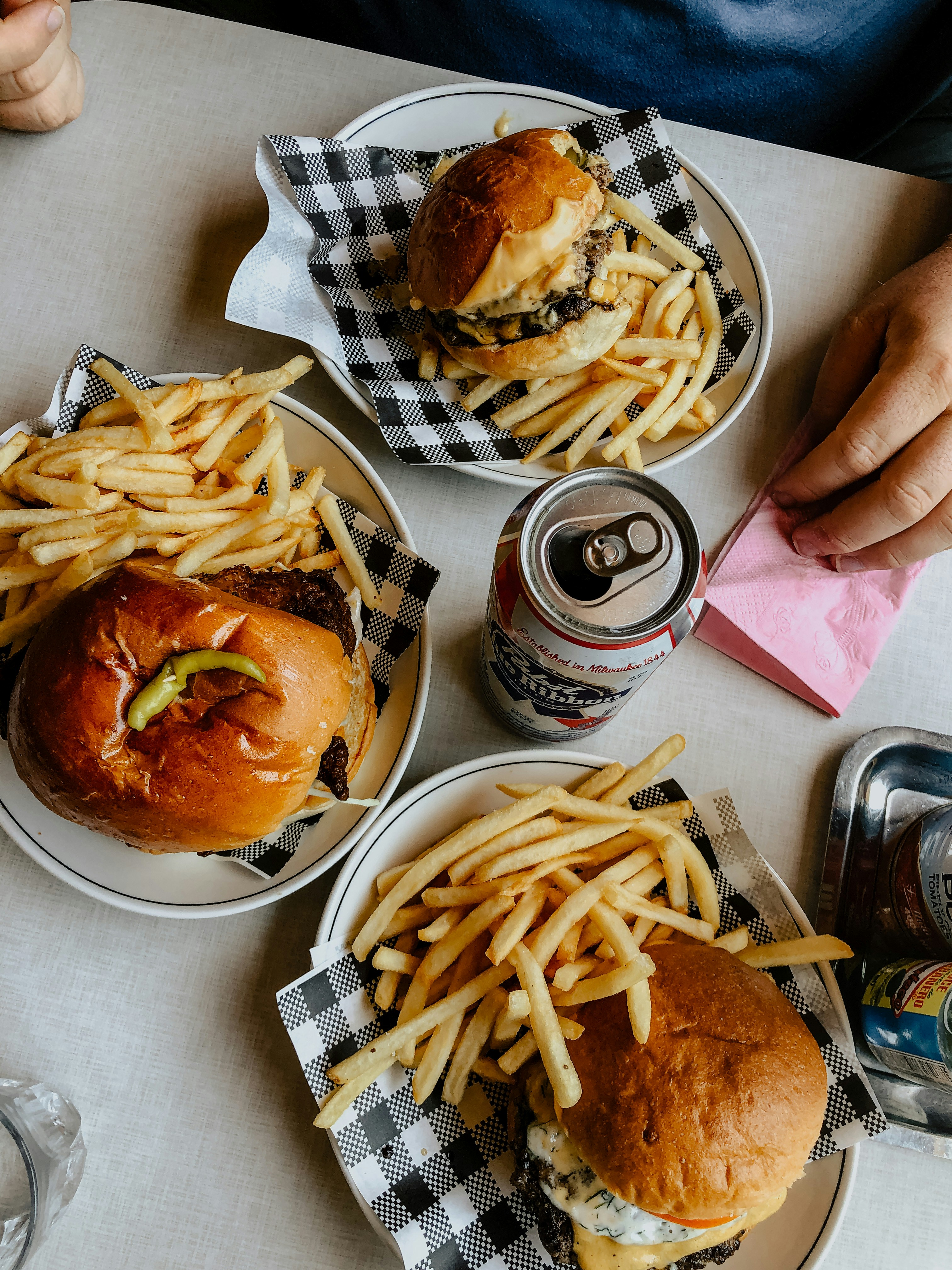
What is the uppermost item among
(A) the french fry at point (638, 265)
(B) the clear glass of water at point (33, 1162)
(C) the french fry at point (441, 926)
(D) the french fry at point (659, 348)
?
(A) the french fry at point (638, 265)

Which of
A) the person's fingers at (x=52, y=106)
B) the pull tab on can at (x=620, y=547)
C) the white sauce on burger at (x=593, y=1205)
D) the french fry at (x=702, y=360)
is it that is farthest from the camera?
the person's fingers at (x=52, y=106)

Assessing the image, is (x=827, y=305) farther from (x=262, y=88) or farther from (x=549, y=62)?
(x=262, y=88)

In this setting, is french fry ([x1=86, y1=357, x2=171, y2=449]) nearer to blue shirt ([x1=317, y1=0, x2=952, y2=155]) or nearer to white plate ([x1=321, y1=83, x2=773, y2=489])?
white plate ([x1=321, y1=83, x2=773, y2=489])

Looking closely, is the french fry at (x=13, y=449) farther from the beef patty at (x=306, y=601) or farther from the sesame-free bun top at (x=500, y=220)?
the sesame-free bun top at (x=500, y=220)

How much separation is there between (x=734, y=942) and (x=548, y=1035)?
1.15 ft

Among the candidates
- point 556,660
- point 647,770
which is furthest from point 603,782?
point 556,660

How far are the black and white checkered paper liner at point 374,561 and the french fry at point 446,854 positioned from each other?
10.5 inches

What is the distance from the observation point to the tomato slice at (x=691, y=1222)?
1.15 metres

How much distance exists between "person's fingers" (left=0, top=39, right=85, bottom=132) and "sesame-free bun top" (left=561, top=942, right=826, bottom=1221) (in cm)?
184

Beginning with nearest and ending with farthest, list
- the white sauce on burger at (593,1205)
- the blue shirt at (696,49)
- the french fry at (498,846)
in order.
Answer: the white sauce on burger at (593,1205)
the french fry at (498,846)
the blue shirt at (696,49)

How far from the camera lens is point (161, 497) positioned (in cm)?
135

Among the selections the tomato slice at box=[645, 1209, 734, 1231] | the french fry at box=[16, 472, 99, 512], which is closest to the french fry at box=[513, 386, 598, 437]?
the french fry at box=[16, 472, 99, 512]

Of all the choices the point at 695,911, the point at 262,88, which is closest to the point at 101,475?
the point at 262,88

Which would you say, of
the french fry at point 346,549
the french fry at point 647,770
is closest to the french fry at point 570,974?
the french fry at point 647,770
